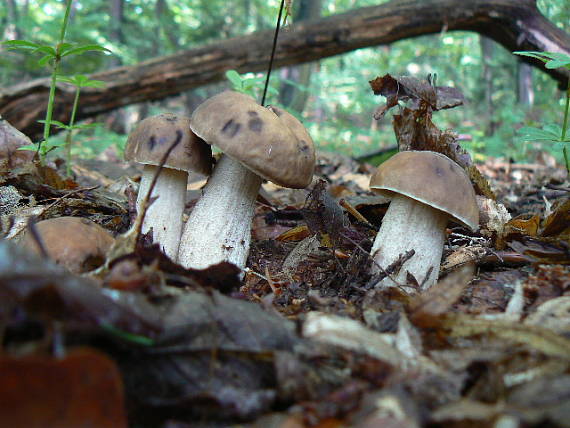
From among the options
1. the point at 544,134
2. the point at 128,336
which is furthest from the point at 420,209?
the point at 128,336

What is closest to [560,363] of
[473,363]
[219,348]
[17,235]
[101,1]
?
[473,363]

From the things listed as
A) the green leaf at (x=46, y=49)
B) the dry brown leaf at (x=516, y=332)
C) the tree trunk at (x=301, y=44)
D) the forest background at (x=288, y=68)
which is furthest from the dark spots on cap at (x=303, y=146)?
the tree trunk at (x=301, y=44)

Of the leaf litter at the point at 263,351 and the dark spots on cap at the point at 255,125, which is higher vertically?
the dark spots on cap at the point at 255,125

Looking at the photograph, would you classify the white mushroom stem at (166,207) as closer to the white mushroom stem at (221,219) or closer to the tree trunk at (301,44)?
the white mushroom stem at (221,219)

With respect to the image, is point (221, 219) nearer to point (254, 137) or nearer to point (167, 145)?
point (167, 145)

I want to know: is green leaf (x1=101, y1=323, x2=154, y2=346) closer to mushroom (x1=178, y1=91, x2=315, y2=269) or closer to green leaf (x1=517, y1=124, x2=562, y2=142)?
mushroom (x1=178, y1=91, x2=315, y2=269)

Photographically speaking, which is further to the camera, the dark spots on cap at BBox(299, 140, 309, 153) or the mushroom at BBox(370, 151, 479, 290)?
the dark spots on cap at BBox(299, 140, 309, 153)

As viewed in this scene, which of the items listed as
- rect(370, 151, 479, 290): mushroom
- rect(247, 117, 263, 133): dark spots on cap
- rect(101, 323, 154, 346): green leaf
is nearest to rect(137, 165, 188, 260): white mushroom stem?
rect(247, 117, 263, 133): dark spots on cap

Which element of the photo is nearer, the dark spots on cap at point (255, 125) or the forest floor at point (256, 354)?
the forest floor at point (256, 354)
